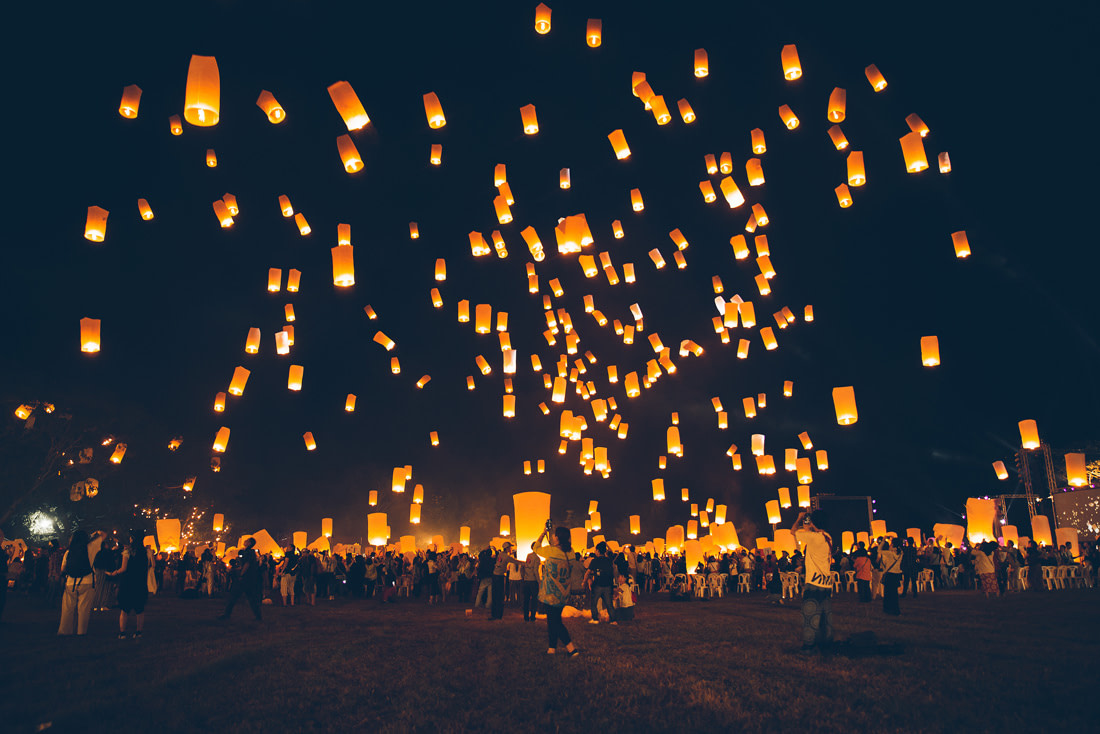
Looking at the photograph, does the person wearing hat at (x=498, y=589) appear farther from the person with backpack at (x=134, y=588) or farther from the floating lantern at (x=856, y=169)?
the floating lantern at (x=856, y=169)

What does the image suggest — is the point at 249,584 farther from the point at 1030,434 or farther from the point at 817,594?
the point at 1030,434

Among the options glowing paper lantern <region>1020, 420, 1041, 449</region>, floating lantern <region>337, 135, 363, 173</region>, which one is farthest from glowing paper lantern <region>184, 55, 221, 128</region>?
glowing paper lantern <region>1020, 420, 1041, 449</region>

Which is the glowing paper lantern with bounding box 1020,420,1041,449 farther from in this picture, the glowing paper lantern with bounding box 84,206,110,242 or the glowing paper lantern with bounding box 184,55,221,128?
the glowing paper lantern with bounding box 84,206,110,242

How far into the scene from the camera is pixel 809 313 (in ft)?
71.6

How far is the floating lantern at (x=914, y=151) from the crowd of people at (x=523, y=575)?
624cm

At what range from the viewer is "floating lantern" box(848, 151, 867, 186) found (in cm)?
1249

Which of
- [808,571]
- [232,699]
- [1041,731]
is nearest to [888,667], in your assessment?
[808,571]

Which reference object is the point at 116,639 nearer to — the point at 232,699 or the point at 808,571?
the point at 232,699

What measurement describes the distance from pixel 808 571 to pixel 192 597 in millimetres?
17250

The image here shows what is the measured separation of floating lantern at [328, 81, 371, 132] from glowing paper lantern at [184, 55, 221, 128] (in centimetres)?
154

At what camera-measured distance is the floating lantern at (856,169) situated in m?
12.5

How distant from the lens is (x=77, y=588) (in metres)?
9.02

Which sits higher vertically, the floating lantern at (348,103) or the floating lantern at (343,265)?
the floating lantern at (348,103)

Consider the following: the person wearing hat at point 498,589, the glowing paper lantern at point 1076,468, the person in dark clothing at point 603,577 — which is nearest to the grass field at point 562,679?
the person in dark clothing at point 603,577
